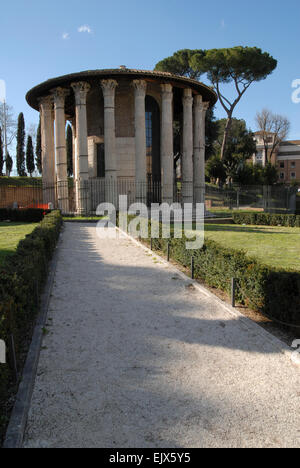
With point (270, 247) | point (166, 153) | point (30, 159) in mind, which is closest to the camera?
point (270, 247)

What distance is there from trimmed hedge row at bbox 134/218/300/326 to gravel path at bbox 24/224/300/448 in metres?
0.40

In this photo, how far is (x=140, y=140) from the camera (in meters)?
21.3

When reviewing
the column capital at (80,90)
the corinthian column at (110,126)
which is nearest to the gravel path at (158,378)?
the corinthian column at (110,126)

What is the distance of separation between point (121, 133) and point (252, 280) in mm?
19654

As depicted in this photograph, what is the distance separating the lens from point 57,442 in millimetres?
2719

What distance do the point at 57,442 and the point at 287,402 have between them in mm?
2029

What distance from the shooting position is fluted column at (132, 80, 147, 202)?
2131cm

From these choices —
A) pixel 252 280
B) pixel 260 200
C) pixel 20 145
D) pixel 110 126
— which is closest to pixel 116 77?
pixel 110 126

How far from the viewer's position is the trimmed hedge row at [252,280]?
190 inches

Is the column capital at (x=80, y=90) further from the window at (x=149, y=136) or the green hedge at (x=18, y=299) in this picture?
the green hedge at (x=18, y=299)

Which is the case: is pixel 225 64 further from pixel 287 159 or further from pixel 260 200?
pixel 287 159

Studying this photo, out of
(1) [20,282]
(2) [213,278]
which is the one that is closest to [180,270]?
(2) [213,278]

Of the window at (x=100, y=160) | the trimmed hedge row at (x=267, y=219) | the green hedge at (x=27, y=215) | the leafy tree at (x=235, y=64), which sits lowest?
the trimmed hedge row at (x=267, y=219)

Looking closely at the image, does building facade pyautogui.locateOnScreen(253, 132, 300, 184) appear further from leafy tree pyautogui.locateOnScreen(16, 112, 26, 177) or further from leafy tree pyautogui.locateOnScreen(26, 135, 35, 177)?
leafy tree pyautogui.locateOnScreen(16, 112, 26, 177)
